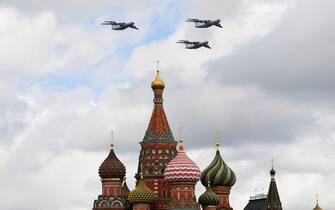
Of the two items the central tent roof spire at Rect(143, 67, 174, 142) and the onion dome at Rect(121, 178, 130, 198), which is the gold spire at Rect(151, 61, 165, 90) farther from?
the onion dome at Rect(121, 178, 130, 198)

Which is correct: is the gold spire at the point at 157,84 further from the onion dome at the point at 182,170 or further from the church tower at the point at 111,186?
the onion dome at the point at 182,170

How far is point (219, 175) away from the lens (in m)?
124

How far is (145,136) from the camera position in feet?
390

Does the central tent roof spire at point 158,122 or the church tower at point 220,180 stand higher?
the central tent roof spire at point 158,122

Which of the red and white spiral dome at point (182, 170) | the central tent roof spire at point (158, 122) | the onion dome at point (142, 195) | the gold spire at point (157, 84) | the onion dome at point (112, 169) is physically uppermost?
the gold spire at point (157, 84)

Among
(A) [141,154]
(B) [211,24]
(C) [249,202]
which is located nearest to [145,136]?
(A) [141,154]

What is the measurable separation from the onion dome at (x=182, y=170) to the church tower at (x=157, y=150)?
15.2ft

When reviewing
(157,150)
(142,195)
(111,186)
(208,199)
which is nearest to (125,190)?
(111,186)

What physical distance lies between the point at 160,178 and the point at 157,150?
3430mm

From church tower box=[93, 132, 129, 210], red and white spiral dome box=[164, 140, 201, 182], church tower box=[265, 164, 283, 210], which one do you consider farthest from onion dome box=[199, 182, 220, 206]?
church tower box=[265, 164, 283, 210]

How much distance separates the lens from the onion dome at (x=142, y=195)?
112 meters

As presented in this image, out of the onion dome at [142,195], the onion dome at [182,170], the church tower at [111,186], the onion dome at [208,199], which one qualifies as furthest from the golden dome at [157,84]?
the onion dome at [208,199]

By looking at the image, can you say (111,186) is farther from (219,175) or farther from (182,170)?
(219,175)

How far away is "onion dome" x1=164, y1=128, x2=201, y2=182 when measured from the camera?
364 ft
